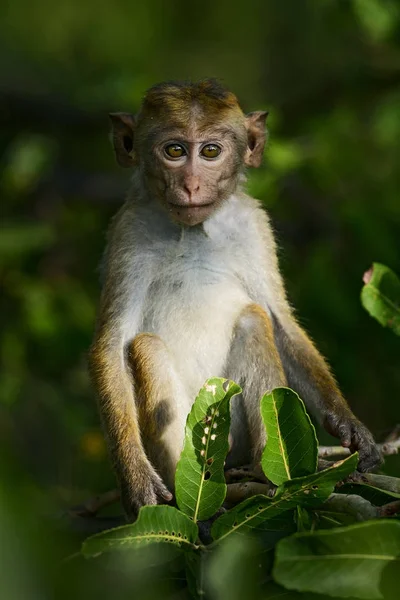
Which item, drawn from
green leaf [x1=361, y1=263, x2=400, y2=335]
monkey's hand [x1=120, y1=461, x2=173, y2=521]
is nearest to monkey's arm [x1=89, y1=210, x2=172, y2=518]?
monkey's hand [x1=120, y1=461, x2=173, y2=521]

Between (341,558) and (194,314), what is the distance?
11.1ft

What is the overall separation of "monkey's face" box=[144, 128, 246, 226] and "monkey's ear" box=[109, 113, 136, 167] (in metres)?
0.35

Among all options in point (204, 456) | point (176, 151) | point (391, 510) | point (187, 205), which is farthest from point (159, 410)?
point (391, 510)

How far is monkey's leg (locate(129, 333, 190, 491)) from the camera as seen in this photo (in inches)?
233

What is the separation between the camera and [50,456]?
11297mm

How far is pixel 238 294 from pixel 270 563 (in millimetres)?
2936

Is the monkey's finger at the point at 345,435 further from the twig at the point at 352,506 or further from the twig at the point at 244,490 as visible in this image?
the twig at the point at 352,506

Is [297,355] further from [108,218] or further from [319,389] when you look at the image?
[108,218]

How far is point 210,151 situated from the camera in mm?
6285

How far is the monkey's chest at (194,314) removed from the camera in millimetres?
6285

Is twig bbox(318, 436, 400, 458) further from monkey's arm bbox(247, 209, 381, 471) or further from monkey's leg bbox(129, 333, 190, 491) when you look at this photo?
monkey's leg bbox(129, 333, 190, 491)

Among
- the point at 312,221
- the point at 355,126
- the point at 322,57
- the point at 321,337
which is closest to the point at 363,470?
the point at 321,337

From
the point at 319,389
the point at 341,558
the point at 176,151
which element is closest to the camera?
the point at 341,558

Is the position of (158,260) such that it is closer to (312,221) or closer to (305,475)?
(305,475)
